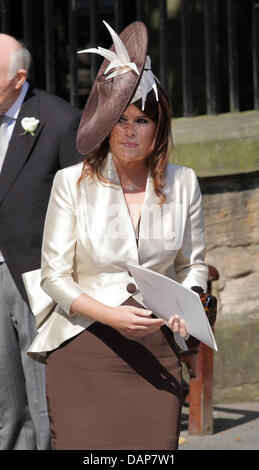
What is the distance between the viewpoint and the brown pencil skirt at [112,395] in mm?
3721

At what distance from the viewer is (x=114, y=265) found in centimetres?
374

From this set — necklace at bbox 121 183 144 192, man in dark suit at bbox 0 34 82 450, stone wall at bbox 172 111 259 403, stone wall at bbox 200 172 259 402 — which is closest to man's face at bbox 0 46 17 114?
man in dark suit at bbox 0 34 82 450

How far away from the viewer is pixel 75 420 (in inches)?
147

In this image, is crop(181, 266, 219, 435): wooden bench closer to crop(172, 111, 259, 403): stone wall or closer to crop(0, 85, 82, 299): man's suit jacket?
crop(172, 111, 259, 403): stone wall

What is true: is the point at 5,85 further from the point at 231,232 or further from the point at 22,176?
the point at 231,232

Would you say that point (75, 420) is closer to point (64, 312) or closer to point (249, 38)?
point (64, 312)

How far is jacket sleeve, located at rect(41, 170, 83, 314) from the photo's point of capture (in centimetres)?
370

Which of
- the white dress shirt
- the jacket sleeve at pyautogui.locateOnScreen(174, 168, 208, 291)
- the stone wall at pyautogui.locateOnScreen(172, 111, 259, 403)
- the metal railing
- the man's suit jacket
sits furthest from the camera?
the metal railing

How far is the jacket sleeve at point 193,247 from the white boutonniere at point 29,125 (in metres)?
1.18

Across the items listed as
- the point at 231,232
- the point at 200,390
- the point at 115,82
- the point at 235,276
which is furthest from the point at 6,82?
the point at 235,276

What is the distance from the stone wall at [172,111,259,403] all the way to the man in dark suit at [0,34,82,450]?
1605 millimetres

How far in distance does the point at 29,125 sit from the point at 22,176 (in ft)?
0.76

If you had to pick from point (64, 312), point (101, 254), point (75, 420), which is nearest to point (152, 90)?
point (101, 254)

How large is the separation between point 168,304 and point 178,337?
0.92ft
